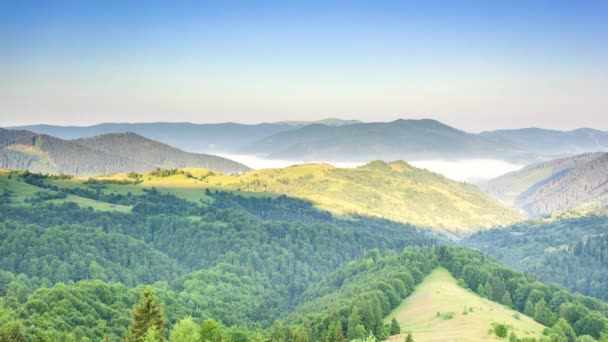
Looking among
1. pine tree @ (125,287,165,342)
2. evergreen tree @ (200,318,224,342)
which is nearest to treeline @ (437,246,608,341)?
evergreen tree @ (200,318,224,342)

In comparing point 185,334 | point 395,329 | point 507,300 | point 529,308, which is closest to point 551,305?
point 529,308

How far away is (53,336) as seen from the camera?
13888 centimetres

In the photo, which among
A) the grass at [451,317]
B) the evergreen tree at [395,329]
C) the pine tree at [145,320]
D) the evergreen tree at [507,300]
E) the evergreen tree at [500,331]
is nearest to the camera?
the pine tree at [145,320]

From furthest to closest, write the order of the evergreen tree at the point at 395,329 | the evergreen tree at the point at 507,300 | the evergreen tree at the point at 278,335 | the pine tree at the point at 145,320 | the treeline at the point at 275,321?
1. the evergreen tree at the point at 507,300
2. the evergreen tree at the point at 395,329
3. the evergreen tree at the point at 278,335
4. the treeline at the point at 275,321
5. the pine tree at the point at 145,320

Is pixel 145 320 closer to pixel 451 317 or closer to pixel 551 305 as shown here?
pixel 451 317

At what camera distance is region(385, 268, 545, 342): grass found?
12201 cm

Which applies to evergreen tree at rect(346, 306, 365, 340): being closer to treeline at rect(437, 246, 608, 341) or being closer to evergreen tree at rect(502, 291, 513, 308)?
treeline at rect(437, 246, 608, 341)

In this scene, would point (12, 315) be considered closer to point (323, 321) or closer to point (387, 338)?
point (323, 321)

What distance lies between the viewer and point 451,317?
470ft

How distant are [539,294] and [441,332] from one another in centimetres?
6940

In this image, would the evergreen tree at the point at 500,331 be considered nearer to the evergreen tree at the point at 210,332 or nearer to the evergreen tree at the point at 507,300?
the evergreen tree at the point at 210,332

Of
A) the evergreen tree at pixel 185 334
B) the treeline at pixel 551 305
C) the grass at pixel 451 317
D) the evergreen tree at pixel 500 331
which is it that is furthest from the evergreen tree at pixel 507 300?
the evergreen tree at pixel 185 334

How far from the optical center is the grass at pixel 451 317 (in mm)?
122006

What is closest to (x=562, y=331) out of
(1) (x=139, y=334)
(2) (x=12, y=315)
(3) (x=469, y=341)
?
(3) (x=469, y=341)
